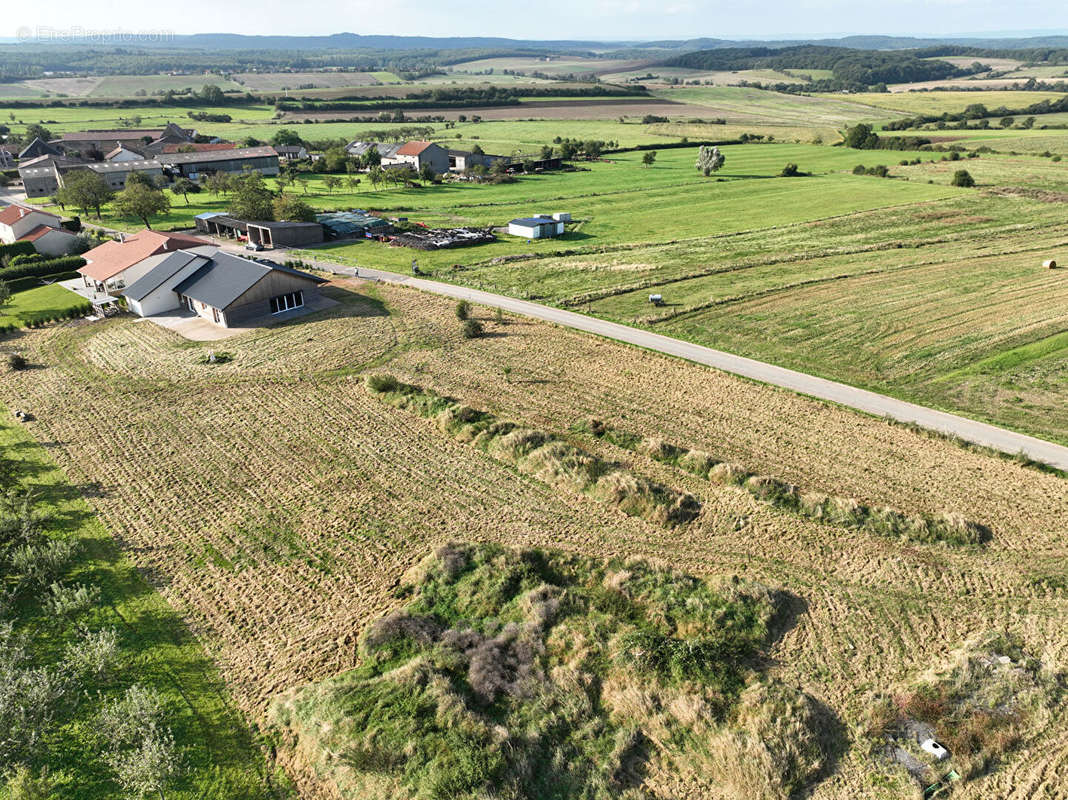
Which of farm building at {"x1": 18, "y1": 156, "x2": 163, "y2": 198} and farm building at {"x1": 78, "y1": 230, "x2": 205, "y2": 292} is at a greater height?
A: farm building at {"x1": 18, "y1": 156, "x2": 163, "y2": 198}

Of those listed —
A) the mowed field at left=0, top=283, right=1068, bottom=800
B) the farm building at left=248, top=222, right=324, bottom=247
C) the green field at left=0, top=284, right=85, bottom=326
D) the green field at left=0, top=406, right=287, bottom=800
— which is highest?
the farm building at left=248, top=222, right=324, bottom=247

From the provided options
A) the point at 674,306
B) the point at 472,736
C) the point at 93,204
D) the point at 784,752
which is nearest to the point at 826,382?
the point at 674,306

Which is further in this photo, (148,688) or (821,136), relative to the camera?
(821,136)

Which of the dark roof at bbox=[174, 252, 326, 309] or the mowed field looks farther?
the dark roof at bbox=[174, 252, 326, 309]

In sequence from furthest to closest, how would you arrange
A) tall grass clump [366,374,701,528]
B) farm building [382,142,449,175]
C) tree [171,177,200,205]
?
farm building [382,142,449,175], tree [171,177,200,205], tall grass clump [366,374,701,528]

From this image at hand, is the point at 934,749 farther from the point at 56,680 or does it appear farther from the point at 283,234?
the point at 283,234

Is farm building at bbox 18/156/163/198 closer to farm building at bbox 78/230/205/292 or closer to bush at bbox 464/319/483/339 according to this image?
farm building at bbox 78/230/205/292

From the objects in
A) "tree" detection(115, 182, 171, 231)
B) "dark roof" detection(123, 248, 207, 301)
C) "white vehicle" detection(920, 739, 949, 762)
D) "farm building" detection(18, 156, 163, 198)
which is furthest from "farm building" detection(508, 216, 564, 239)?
"farm building" detection(18, 156, 163, 198)

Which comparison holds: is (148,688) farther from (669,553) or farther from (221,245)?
(221,245)
